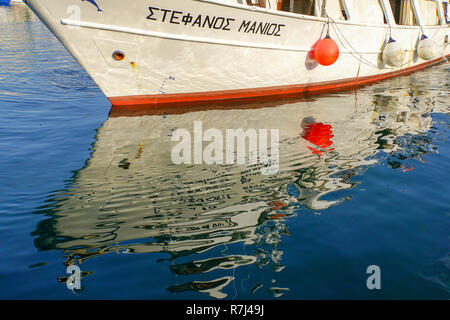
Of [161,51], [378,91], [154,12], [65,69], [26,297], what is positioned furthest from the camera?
[65,69]

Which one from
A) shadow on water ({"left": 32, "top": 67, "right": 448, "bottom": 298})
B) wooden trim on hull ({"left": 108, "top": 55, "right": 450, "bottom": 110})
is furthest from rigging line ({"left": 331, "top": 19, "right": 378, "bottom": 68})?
shadow on water ({"left": 32, "top": 67, "right": 448, "bottom": 298})

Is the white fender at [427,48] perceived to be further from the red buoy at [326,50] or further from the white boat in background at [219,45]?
the red buoy at [326,50]

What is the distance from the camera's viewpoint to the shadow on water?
13.4ft

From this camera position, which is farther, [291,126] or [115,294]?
[291,126]

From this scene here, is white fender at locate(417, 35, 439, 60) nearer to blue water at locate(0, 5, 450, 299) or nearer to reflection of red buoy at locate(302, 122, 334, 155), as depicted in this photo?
blue water at locate(0, 5, 450, 299)

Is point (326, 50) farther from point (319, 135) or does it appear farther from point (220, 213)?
point (220, 213)

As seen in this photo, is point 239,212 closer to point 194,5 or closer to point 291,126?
point 291,126

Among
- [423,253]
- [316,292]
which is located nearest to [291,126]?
[423,253]

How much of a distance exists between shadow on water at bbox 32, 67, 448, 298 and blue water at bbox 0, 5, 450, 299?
2cm

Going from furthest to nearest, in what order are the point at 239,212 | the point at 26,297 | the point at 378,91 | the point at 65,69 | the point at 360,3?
1. the point at 65,69
2. the point at 378,91
3. the point at 360,3
4. the point at 239,212
5. the point at 26,297

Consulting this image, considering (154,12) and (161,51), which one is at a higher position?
(154,12)

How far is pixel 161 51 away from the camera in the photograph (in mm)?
9039

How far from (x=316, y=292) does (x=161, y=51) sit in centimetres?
725

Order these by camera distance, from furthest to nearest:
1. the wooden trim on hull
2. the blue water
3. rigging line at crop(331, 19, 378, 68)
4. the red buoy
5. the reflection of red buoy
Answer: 1. rigging line at crop(331, 19, 378, 68)
2. the red buoy
3. the wooden trim on hull
4. the reflection of red buoy
5. the blue water
